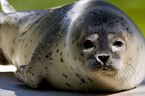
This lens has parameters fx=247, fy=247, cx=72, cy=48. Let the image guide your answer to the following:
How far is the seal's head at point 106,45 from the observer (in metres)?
1.76

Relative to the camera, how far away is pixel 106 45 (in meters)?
1.80

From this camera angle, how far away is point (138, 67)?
218 centimetres

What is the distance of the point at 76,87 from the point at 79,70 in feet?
0.67

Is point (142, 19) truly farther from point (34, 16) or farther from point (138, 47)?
point (138, 47)

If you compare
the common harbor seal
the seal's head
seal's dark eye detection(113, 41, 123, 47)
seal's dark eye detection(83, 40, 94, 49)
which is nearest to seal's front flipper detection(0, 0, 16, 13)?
the common harbor seal

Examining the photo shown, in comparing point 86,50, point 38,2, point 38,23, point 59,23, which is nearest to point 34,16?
point 38,23

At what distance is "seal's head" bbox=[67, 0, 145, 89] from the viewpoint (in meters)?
1.76

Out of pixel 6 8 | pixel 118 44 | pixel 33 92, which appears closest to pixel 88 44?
pixel 118 44

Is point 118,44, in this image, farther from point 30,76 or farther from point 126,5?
point 126,5

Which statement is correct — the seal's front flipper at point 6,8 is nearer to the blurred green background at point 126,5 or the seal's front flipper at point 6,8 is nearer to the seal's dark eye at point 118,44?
the seal's dark eye at point 118,44

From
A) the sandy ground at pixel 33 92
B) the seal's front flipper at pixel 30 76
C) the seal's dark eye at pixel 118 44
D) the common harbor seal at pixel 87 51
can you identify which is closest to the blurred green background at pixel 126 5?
the common harbor seal at pixel 87 51

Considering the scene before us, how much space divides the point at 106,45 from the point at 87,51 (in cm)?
15

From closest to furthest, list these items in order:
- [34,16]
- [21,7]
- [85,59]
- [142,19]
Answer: [85,59]
[34,16]
[142,19]
[21,7]

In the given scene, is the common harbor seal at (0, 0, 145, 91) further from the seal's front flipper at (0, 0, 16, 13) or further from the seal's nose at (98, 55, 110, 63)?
the seal's front flipper at (0, 0, 16, 13)
